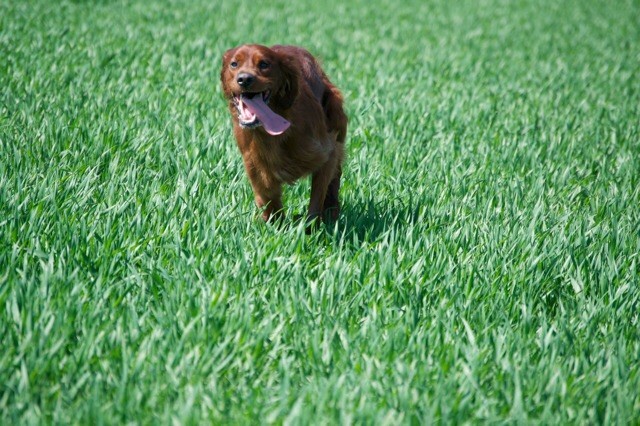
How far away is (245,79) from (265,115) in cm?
20

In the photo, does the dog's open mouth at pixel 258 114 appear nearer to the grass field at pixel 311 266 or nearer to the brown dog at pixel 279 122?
the brown dog at pixel 279 122

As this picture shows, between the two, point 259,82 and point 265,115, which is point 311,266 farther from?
point 259,82

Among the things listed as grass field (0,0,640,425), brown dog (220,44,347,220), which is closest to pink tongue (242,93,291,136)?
brown dog (220,44,347,220)

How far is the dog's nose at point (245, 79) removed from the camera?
2.97 m

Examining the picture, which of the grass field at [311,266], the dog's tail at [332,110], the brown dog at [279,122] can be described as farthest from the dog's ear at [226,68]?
the dog's tail at [332,110]

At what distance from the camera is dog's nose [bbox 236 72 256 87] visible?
2.97m

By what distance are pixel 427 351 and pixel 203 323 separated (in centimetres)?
78

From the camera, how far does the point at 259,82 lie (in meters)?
3.01

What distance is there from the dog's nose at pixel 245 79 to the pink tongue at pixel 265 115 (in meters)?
0.10

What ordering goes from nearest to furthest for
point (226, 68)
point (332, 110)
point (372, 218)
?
point (226, 68) < point (372, 218) < point (332, 110)

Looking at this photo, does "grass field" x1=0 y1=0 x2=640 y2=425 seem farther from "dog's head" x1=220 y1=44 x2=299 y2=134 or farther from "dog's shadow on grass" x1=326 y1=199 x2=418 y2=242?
"dog's head" x1=220 y1=44 x2=299 y2=134

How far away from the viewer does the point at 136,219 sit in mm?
3035

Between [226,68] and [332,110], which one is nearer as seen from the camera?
[226,68]

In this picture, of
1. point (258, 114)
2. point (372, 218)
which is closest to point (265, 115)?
point (258, 114)
